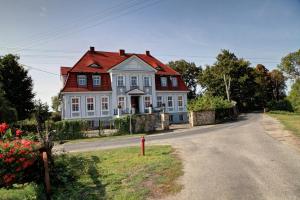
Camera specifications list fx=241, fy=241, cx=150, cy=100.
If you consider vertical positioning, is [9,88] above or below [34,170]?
above

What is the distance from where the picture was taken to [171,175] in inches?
329

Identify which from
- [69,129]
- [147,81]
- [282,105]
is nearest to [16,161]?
[69,129]

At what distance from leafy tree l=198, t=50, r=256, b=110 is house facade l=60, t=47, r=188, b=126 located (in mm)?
17768

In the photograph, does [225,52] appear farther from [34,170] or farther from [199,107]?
[34,170]

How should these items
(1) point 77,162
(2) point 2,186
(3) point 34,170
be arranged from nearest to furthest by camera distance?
1. (2) point 2,186
2. (3) point 34,170
3. (1) point 77,162

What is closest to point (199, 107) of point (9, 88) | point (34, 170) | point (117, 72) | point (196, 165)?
point (117, 72)

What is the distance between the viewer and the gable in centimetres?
3453

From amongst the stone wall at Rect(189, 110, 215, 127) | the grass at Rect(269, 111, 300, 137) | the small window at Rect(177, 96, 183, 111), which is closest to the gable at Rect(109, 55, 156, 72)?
the small window at Rect(177, 96, 183, 111)

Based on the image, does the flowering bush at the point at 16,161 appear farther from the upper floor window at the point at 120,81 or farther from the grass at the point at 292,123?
the upper floor window at the point at 120,81

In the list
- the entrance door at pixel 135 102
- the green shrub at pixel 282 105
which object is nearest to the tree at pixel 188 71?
the green shrub at pixel 282 105

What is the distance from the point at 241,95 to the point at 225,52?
10.8 metres

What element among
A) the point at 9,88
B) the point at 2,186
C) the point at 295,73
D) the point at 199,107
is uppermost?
the point at 295,73

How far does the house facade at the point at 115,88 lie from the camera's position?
106 feet

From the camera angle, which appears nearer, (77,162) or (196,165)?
(196,165)
